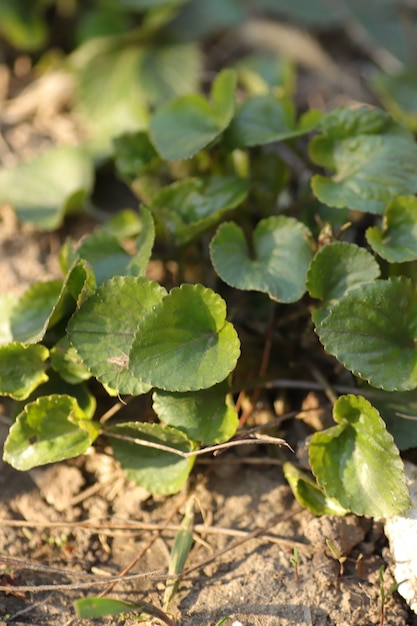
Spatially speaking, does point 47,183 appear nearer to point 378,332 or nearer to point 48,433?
point 48,433

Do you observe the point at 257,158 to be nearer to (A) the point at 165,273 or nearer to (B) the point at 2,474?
(A) the point at 165,273

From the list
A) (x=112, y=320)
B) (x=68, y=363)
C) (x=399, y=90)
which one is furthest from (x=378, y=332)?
(x=399, y=90)

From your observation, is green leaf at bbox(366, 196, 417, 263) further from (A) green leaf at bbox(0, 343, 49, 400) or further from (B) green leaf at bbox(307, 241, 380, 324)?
(A) green leaf at bbox(0, 343, 49, 400)

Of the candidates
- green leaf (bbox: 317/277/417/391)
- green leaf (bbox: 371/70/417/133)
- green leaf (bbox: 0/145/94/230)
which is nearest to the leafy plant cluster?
green leaf (bbox: 317/277/417/391)

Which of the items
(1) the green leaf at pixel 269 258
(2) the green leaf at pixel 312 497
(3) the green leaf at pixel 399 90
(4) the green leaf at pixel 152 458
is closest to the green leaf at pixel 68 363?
(4) the green leaf at pixel 152 458

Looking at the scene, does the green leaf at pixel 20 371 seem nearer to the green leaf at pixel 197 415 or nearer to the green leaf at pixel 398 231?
the green leaf at pixel 197 415

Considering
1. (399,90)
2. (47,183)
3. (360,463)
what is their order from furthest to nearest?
1. (399,90)
2. (47,183)
3. (360,463)

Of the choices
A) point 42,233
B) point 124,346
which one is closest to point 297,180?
point 42,233
